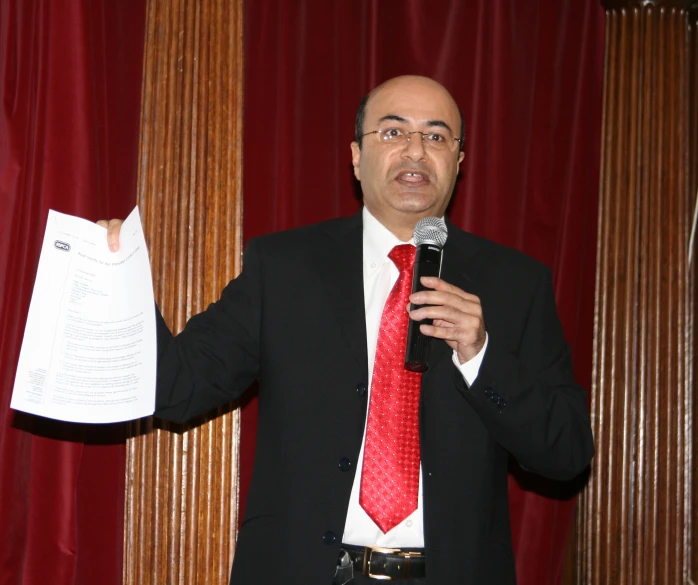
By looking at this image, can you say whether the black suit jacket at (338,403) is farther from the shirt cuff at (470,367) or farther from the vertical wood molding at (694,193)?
the vertical wood molding at (694,193)

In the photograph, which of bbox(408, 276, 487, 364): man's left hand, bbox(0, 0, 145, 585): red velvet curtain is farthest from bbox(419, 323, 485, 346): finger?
bbox(0, 0, 145, 585): red velvet curtain

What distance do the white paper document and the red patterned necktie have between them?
1.77 ft

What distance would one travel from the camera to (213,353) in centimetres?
194

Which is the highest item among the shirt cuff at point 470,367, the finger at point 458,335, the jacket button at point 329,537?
the finger at point 458,335

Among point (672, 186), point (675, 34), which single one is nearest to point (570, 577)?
point (672, 186)

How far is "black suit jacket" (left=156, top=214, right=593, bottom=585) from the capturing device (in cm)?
182

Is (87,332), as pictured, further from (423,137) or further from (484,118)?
(484,118)

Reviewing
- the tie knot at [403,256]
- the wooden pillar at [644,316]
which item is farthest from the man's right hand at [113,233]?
the wooden pillar at [644,316]

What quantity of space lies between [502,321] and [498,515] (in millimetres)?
479

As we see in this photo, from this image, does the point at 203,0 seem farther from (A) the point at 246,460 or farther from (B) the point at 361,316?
(A) the point at 246,460

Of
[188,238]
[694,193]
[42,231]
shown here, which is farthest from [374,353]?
[694,193]

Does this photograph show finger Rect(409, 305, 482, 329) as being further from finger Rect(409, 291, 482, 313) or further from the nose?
the nose

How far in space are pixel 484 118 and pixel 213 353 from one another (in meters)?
1.52

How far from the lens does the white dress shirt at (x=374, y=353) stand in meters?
1.85
